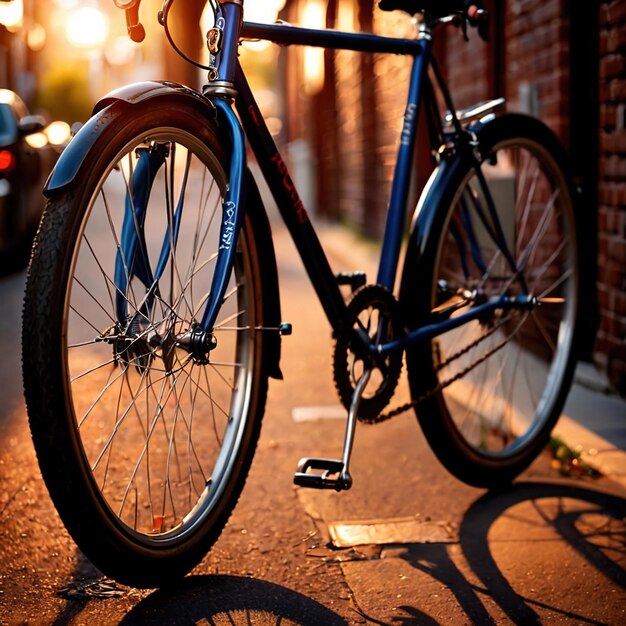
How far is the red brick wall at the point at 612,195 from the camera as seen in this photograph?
13.7 ft

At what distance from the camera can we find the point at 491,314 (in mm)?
3330

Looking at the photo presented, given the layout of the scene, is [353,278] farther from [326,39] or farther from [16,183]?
[16,183]

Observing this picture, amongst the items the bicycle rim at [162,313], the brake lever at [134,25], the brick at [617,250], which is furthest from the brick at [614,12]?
the brake lever at [134,25]

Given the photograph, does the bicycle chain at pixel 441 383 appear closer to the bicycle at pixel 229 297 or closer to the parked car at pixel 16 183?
the bicycle at pixel 229 297

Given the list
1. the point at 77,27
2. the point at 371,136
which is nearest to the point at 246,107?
the point at 371,136

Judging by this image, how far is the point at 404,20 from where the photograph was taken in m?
8.43

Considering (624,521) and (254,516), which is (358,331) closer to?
(254,516)

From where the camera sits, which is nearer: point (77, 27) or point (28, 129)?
point (28, 129)

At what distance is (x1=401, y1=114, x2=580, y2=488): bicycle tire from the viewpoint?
10.0ft

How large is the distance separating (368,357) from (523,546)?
662 millimetres

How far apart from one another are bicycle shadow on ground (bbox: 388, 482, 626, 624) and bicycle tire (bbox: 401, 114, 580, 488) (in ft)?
0.42

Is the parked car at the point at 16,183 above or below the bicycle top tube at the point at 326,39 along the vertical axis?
below

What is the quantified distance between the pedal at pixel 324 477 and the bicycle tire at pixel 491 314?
18.3 inches

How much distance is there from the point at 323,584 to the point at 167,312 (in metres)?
0.79
